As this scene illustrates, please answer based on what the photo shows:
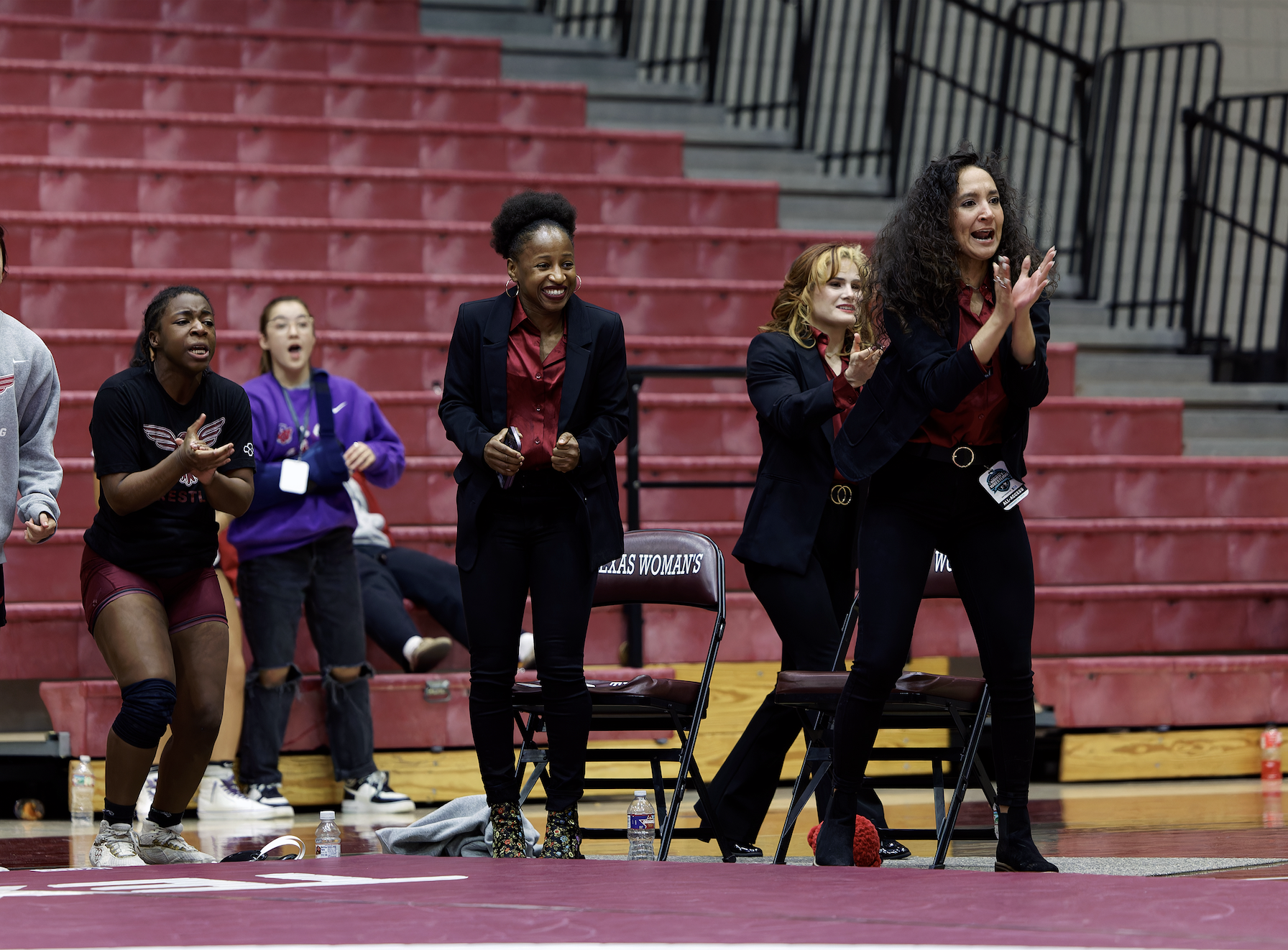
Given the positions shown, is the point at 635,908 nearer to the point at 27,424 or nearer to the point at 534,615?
the point at 534,615

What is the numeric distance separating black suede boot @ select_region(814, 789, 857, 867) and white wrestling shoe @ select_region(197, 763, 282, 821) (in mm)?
2251

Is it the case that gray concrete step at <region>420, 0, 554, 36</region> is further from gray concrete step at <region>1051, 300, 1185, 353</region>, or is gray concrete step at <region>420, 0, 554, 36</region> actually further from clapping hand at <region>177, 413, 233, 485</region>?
clapping hand at <region>177, 413, 233, 485</region>

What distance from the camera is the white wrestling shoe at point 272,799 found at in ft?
17.5

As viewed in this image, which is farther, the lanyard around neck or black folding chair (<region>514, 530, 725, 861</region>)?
the lanyard around neck

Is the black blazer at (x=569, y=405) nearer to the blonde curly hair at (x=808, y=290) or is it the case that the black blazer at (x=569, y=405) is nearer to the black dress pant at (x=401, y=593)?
the blonde curly hair at (x=808, y=290)

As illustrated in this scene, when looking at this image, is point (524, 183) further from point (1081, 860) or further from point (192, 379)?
point (1081, 860)

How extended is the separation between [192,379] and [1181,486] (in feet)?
14.9

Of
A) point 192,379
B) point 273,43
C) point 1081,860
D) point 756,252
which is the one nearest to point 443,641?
point 192,379

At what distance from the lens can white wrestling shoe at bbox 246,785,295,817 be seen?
5.35 meters

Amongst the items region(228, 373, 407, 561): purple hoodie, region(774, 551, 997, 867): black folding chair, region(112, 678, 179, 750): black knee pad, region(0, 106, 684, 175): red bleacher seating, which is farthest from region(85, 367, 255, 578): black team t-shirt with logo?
region(0, 106, 684, 175): red bleacher seating

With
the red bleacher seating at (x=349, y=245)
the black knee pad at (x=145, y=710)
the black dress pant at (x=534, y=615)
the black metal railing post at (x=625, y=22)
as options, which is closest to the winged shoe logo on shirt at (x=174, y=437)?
the black knee pad at (x=145, y=710)

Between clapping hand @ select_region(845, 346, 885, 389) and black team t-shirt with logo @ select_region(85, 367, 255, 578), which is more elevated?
clapping hand @ select_region(845, 346, 885, 389)

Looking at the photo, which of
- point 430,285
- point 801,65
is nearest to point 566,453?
point 430,285

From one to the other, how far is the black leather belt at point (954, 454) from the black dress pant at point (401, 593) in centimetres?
268
